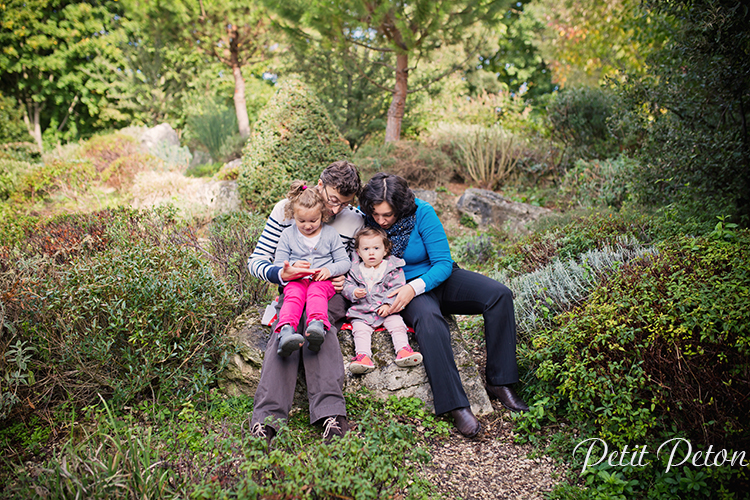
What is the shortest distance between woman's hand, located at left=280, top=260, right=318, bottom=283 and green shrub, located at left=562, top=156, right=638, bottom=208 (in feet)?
15.0

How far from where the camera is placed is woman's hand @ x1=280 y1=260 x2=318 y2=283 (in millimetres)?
2543

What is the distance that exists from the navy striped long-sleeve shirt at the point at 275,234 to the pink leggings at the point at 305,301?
155 mm

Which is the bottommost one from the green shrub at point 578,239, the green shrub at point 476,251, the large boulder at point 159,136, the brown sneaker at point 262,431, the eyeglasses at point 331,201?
the green shrub at point 476,251

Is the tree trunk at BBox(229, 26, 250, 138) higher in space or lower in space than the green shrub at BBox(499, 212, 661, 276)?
higher

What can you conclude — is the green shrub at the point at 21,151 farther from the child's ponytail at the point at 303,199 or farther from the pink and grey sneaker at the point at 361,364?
the pink and grey sneaker at the point at 361,364

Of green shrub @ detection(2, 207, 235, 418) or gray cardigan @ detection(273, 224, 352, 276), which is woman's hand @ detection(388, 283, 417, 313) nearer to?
gray cardigan @ detection(273, 224, 352, 276)

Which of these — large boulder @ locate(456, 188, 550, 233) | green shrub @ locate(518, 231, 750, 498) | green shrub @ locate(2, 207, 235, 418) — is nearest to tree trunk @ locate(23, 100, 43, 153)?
large boulder @ locate(456, 188, 550, 233)

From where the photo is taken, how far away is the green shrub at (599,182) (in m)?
5.78

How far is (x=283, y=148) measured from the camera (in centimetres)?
510

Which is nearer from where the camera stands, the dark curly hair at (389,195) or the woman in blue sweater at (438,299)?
the woman in blue sweater at (438,299)

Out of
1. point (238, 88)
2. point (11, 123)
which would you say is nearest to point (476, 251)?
point (238, 88)

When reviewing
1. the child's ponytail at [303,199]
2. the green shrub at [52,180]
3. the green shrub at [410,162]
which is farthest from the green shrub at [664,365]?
the green shrub at [52,180]

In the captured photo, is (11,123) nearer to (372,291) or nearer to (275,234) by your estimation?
(275,234)

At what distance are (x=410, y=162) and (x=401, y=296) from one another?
5066 millimetres
